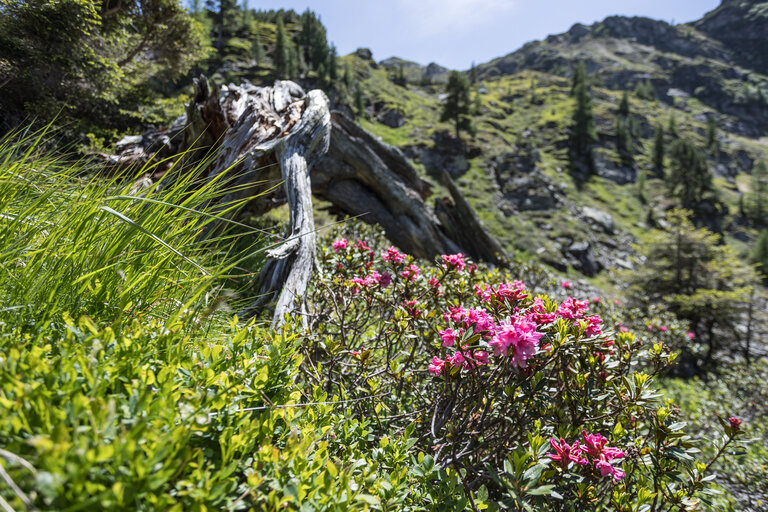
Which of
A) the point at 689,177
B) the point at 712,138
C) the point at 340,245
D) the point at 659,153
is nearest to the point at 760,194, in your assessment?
the point at 659,153

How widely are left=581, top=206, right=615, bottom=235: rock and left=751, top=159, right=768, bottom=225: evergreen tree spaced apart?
3689cm

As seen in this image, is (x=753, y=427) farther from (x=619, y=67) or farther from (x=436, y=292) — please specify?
(x=619, y=67)

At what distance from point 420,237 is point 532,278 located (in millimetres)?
3950

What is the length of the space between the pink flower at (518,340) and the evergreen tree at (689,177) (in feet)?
219

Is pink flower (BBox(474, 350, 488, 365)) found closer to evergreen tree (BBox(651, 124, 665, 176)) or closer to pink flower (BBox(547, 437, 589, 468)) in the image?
pink flower (BBox(547, 437, 589, 468))

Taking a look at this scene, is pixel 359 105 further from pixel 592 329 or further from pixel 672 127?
pixel 672 127

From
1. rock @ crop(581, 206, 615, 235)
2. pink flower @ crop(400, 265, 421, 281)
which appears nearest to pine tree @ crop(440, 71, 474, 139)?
rock @ crop(581, 206, 615, 235)

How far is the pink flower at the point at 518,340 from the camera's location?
1695 mm

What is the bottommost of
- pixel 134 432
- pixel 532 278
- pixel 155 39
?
pixel 532 278

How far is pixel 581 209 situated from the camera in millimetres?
41312

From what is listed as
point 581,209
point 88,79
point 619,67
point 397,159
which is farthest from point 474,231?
point 619,67

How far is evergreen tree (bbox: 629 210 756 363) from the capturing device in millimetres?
18125

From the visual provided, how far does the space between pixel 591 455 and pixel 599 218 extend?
46925mm

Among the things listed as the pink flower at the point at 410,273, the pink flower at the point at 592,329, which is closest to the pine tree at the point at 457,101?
the pink flower at the point at 410,273
